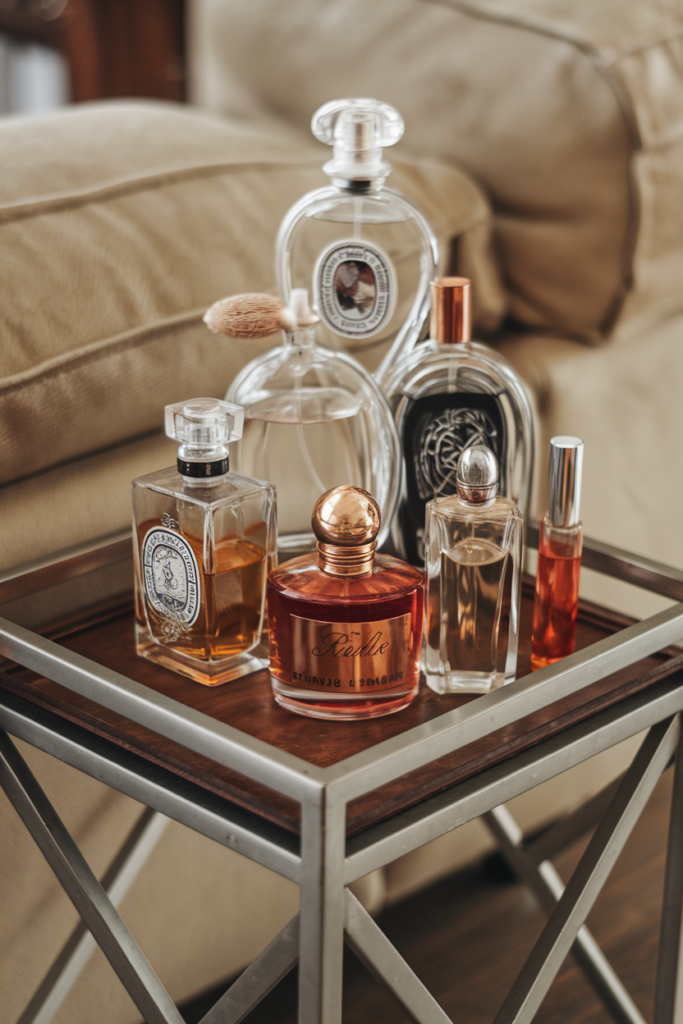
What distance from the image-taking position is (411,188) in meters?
0.93

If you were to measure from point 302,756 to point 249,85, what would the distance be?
870 millimetres

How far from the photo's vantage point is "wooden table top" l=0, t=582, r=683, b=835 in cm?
48

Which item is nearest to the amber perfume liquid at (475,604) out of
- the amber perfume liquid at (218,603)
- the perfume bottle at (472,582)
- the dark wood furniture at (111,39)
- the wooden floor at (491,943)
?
the perfume bottle at (472,582)

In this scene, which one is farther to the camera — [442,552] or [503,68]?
[503,68]

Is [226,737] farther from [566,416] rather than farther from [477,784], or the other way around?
A: [566,416]

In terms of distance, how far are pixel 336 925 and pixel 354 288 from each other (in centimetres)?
35

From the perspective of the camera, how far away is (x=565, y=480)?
1.90 ft

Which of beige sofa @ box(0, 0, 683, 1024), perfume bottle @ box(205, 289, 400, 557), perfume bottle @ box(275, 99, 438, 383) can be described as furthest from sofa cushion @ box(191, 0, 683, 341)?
perfume bottle @ box(205, 289, 400, 557)

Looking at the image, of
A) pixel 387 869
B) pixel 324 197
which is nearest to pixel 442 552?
pixel 324 197

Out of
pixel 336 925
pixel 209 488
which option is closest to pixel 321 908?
pixel 336 925

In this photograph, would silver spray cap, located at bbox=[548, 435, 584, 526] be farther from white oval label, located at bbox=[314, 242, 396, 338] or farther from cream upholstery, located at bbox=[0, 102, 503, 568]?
cream upholstery, located at bbox=[0, 102, 503, 568]

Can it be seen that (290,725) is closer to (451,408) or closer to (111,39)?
(451,408)

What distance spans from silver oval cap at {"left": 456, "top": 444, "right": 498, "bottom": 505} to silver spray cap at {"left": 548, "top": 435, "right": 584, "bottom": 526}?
6 centimetres

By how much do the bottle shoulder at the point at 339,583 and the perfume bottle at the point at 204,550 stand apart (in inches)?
1.5
